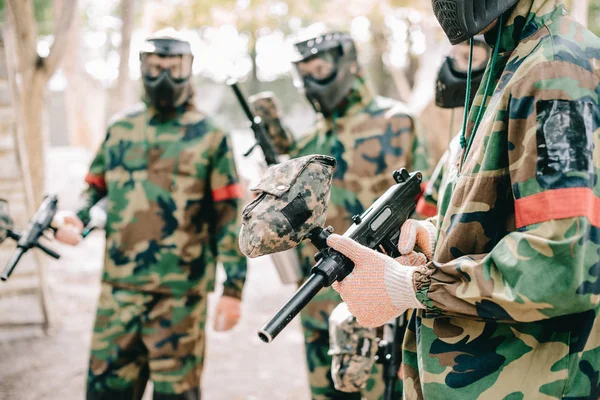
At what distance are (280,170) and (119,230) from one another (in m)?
1.97

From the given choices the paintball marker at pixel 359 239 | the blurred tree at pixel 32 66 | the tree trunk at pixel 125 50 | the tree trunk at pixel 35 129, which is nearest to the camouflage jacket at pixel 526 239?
the paintball marker at pixel 359 239

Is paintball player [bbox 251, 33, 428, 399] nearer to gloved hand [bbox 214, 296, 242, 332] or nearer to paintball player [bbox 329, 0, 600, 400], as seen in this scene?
gloved hand [bbox 214, 296, 242, 332]

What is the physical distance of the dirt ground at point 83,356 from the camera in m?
4.78

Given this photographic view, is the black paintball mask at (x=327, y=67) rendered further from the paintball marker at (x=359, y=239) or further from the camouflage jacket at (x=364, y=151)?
the paintball marker at (x=359, y=239)

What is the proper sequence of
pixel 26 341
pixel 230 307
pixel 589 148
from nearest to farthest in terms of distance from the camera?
1. pixel 589 148
2. pixel 230 307
3. pixel 26 341

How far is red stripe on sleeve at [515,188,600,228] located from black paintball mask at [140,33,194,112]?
2464mm

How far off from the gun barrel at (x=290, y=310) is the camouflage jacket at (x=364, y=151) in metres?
1.88

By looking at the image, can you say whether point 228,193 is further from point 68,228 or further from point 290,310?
point 290,310

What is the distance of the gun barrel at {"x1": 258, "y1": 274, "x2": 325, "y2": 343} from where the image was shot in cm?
154

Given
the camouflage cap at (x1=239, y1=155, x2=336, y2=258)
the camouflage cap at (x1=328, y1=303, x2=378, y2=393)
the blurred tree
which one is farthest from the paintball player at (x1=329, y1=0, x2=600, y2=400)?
the blurred tree

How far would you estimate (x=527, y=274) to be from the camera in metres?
1.32

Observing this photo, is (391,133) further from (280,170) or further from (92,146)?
(92,146)

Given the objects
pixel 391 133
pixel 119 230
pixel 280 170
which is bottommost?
pixel 119 230

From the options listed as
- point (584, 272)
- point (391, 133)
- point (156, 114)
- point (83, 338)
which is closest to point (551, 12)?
point (584, 272)
